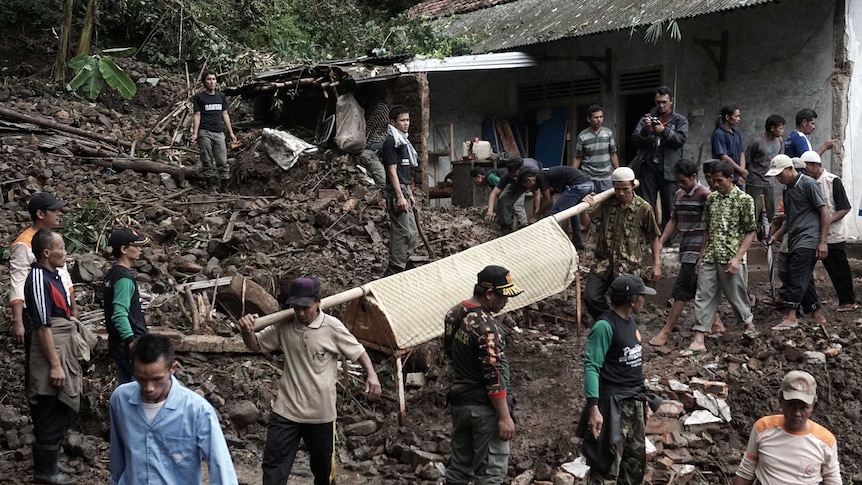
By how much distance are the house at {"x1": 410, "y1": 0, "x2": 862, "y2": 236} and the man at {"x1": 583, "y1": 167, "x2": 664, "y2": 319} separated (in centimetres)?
412

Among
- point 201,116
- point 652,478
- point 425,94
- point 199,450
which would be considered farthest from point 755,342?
point 201,116

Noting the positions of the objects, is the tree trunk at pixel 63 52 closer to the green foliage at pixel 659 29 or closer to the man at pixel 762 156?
the green foliage at pixel 659 29

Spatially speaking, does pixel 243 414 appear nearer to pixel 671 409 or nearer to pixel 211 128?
pixel 671 409

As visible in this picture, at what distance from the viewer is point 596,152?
9273mm

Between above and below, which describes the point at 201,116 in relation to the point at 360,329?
above

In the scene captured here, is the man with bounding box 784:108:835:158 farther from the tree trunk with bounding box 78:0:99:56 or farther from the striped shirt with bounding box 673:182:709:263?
the tree trunk with bounding box 78:0:99:56

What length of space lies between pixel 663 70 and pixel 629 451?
28.0 ft

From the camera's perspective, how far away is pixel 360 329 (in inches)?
267

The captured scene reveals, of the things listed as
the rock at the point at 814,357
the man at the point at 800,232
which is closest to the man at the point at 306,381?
the rock at the point at 814,357

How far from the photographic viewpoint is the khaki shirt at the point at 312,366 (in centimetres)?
466

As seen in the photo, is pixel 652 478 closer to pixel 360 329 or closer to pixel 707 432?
pixel 707 432

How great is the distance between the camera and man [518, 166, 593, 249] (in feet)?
28.9

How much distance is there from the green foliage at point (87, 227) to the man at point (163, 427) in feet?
21.6

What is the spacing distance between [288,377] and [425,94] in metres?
7.50
